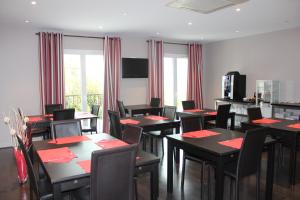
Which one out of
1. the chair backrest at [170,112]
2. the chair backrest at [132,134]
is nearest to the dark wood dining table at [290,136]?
the chair backrest at [170,112]

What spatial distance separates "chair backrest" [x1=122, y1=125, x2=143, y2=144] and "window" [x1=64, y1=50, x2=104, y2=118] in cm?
404

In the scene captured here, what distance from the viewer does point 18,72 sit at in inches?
226

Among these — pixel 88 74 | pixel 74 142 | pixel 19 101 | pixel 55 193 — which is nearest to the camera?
pixel 55 193

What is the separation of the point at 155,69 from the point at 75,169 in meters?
5.85

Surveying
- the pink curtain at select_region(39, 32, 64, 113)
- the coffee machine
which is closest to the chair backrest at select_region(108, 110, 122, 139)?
the pink curtain at select_region(39, 32, 64, 113)

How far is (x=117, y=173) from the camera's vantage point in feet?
6.04

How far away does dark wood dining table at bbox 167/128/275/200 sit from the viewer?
2457 mm

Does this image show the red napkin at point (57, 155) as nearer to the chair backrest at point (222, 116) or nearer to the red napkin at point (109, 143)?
the red napkin at point (109, 143)

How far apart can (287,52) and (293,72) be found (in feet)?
1.80

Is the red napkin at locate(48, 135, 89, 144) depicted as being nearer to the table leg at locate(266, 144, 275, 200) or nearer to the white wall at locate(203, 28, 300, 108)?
the table leg at locate(266, 144, 275, 200)

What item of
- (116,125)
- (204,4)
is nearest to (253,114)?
(204,4)

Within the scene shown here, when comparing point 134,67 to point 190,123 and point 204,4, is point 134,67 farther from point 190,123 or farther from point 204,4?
point 190,123

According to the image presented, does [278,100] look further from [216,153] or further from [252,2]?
[216,153]

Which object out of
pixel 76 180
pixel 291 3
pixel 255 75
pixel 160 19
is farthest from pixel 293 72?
pixel 76 180
